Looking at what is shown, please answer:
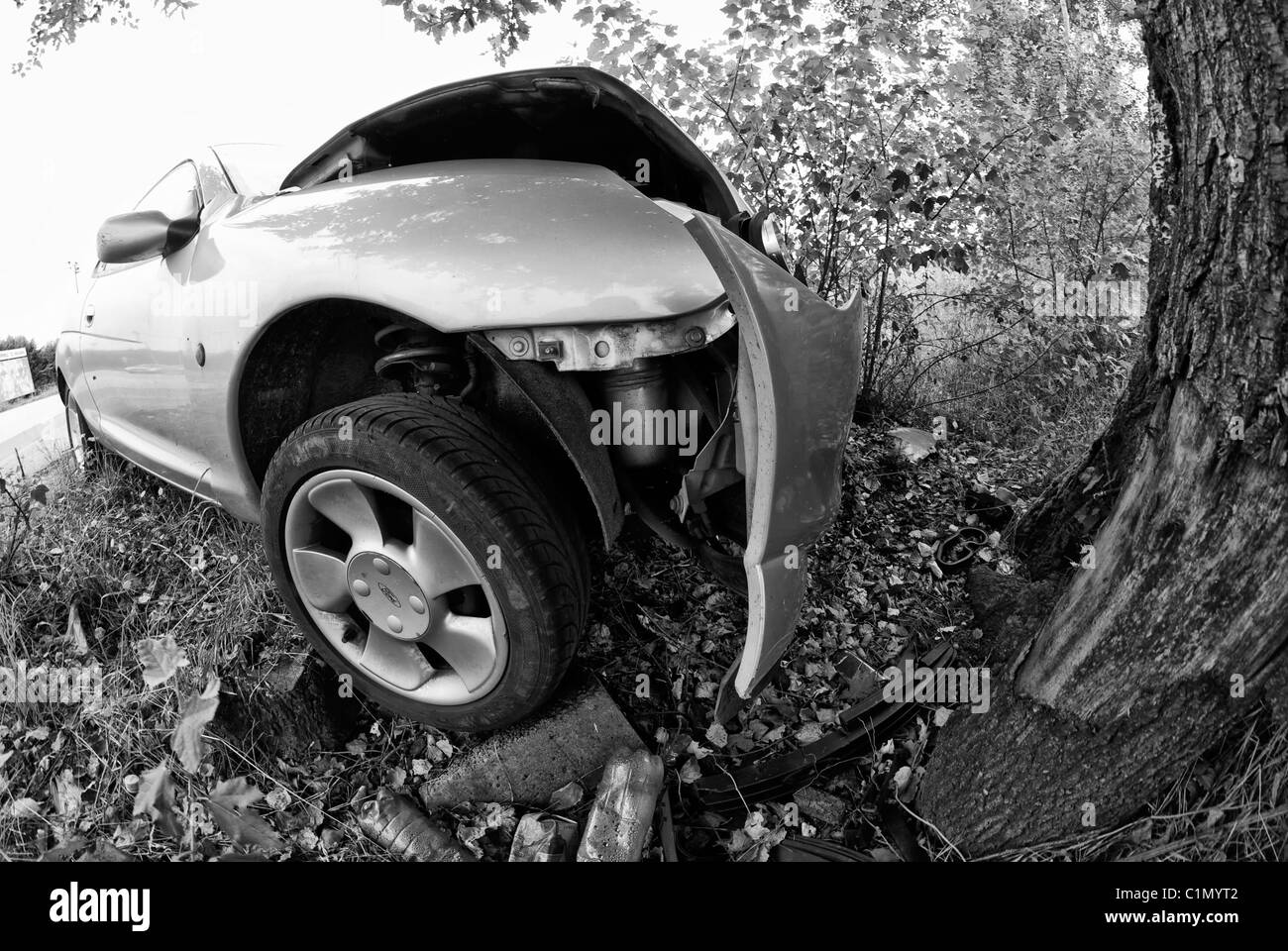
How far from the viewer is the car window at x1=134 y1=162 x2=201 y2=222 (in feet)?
9.50

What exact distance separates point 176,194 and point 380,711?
7.00 ft

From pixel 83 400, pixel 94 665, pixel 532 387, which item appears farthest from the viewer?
pixel 83 400

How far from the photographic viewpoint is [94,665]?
103 inches

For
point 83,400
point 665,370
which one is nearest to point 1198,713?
point 665,370

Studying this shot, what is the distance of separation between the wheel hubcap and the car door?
721 millimetres

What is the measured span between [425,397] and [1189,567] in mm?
1858

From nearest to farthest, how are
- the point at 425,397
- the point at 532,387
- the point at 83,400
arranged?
the point at 532,387
the point at 425,397
the point at 83,400

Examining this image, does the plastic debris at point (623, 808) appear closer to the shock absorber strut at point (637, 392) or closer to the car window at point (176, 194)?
the shock absorber strut at point (637, 392)

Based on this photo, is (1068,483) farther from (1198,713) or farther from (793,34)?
(793,34)

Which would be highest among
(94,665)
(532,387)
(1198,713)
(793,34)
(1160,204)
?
(793,34)

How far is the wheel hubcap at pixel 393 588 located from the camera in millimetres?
2037

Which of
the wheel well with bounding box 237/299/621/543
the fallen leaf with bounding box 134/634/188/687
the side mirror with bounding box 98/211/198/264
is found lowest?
the fallen leaf with bounding box 134/634/188/687

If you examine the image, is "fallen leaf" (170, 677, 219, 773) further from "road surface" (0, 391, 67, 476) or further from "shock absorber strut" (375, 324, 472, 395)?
"road surface" (0, 391, 67, 476)

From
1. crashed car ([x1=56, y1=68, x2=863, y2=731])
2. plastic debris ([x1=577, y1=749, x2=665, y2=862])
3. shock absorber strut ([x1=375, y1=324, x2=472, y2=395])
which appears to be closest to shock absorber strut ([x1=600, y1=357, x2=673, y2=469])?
crashed car ([x1=56, y1=68, x2=863, y2=731])
